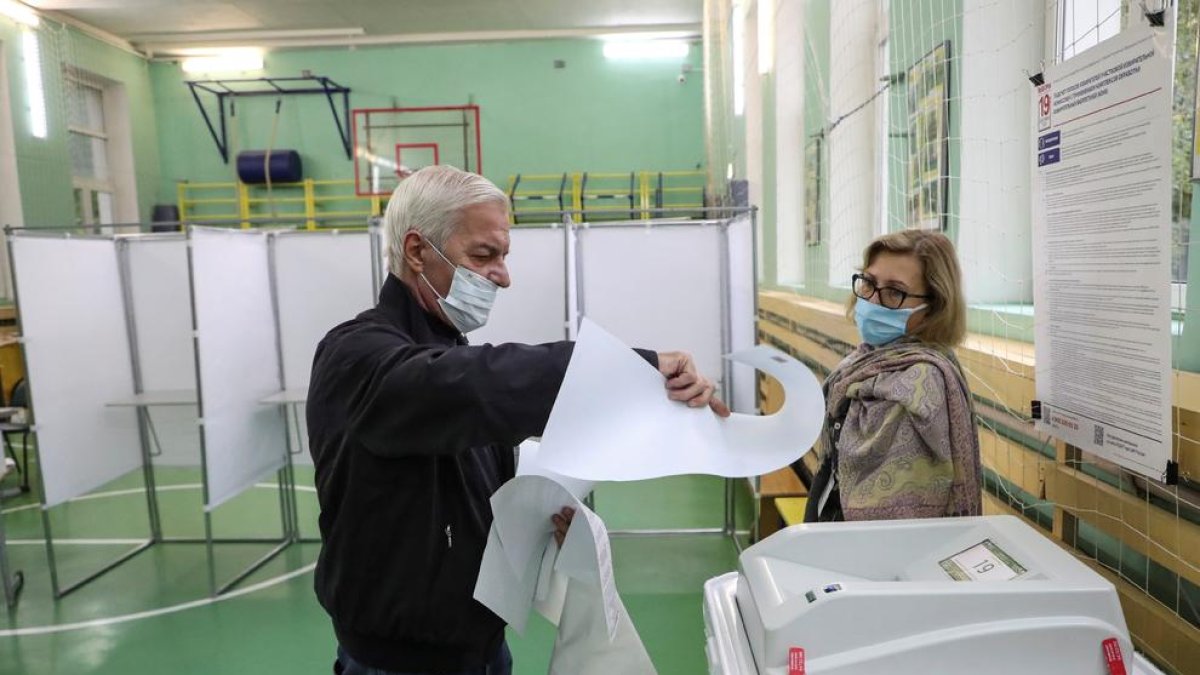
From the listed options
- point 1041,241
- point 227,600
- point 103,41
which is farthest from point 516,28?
point 1041,241

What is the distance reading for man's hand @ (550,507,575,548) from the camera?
1069 mm

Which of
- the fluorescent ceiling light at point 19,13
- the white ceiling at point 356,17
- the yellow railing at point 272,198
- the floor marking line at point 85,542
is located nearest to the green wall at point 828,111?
the floor marking line at point 85,542

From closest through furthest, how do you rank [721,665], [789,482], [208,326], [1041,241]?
1. [721,665]
2. [1041,241]
3. [208,326]
4. [789,482]

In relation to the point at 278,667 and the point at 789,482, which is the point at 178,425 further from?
the point at 789,482

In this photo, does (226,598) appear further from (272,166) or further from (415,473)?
(272,166)

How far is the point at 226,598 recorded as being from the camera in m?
3.22

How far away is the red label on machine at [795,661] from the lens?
898 mm

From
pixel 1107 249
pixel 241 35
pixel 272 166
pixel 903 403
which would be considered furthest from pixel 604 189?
pixel 1107 249

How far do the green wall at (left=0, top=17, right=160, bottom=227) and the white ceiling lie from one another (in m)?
0.33

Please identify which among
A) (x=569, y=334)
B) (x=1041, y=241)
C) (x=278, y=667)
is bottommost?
(x=278, y=667)

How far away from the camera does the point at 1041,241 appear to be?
1.42m

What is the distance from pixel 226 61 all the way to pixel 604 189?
5.36 m

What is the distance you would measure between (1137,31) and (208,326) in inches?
125

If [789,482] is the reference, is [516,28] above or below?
above
